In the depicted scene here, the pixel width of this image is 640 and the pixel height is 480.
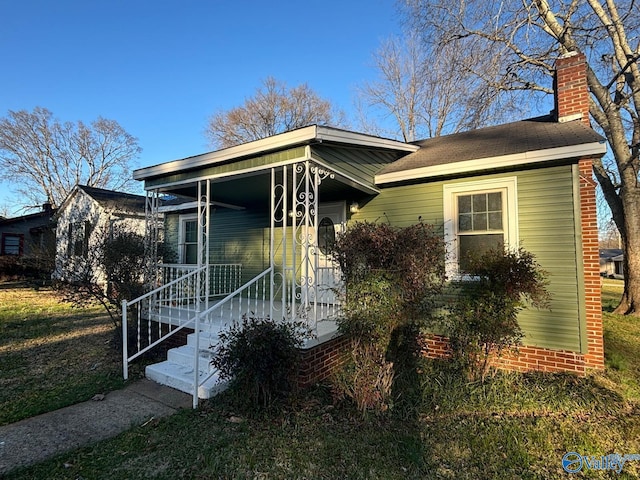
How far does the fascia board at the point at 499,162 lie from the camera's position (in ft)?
14.3

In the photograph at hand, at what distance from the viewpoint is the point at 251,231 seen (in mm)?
8102

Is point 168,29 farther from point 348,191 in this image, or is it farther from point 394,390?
point 394,390

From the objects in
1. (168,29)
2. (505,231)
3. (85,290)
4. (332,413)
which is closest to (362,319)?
(332,413)

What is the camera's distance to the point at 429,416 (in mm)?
3527

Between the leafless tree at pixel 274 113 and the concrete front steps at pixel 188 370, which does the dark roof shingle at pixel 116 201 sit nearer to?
the leafless tree at pixel 274 113

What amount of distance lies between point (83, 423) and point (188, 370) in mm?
1257

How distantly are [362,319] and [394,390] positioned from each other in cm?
112

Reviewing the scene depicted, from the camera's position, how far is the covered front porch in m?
4.29

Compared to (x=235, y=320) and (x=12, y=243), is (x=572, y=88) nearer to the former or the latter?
(x=235, y=320)

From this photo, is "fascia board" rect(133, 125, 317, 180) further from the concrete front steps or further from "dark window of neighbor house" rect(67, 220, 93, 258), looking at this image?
"dark window of neighbor house" rect(67, 220, 93, 258)

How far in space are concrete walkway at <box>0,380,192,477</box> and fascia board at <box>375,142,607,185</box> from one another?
458 cm

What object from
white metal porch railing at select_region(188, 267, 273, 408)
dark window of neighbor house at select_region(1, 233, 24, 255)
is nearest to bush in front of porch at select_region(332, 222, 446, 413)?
white metal porch railing at select_region(188, 267, 273, 408)

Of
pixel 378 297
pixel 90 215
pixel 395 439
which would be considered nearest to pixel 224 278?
pixel 378 297

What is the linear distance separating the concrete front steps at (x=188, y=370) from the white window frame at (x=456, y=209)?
143 inches
